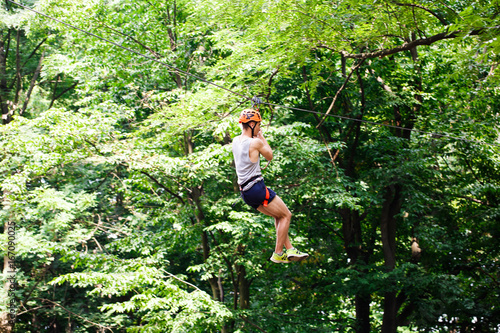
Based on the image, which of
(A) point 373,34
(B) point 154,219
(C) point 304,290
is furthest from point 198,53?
(C) point 304,290

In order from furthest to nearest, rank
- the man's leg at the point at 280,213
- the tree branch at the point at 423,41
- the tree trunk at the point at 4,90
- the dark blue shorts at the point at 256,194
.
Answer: the tree trunk at the point at 4,90, the tree branch at the point at 423,41, the man's leg at the point at 280,213, the dark blue shorts at the point at 256,194

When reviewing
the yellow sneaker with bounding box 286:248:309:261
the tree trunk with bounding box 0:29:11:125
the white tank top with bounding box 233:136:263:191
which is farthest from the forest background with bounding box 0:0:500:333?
the yellow sneaker with bounding box 286:248:309:261

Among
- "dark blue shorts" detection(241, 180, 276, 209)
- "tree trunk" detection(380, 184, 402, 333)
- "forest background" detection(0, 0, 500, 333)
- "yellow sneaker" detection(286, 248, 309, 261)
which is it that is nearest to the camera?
"dark blue shorts" detection(241, 180, 276, 209)

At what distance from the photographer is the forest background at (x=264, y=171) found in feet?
27.9

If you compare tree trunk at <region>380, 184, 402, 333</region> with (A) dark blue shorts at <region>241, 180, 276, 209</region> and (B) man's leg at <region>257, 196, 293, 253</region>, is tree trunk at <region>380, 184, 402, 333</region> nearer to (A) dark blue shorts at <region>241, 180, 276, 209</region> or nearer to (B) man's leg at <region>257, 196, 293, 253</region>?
(B) man's leg at <region>257, 196, 293, 253</region>

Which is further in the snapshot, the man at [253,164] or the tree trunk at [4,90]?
the tree trunk at [4,90]

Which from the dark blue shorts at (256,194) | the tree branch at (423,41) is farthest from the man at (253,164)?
the tree branch at (423,41)

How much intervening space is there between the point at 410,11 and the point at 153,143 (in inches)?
237

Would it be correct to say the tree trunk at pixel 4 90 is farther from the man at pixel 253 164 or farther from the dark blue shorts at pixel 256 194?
the dark blue shorts at pixel 256 194

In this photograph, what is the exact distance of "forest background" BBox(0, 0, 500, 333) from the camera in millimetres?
8508

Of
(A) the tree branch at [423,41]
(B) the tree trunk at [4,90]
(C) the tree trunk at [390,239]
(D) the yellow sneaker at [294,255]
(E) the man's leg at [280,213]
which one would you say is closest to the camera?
(E) the man's leg at [280,213]

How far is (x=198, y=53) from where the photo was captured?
10.2 m

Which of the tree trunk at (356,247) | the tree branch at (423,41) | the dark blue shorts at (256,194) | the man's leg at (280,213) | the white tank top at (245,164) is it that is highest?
the tree branch at (423,41)

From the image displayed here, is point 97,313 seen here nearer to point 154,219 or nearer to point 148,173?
point 154,219
